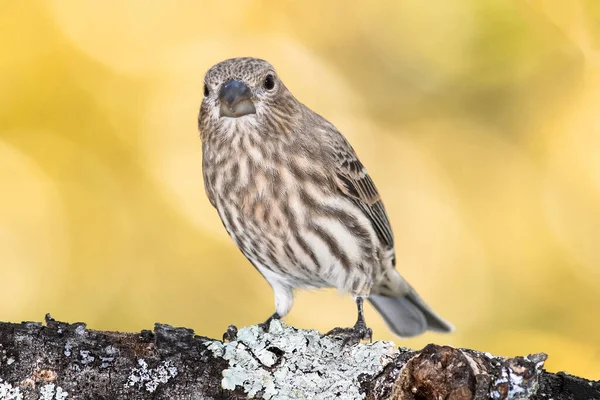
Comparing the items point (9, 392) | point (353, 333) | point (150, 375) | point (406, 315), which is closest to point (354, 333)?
point (353, 333)

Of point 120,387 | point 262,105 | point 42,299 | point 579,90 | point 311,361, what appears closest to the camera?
point 120,387

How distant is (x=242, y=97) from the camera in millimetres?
4770

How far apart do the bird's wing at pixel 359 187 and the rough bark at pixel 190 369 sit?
5.74ft

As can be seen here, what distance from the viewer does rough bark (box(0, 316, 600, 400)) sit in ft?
A: 11.2

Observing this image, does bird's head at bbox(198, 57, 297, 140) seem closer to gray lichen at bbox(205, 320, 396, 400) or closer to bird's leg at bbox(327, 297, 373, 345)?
bird's leg at bbox(327, 297, 373, 345)

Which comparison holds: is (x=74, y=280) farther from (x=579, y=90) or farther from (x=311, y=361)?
(x=579, y=90)

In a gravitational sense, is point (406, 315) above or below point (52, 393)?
above

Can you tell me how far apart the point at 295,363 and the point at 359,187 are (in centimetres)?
199

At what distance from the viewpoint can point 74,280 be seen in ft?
19.3

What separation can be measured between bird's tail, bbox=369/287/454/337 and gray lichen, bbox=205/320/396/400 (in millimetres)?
2674

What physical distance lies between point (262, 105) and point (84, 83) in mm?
1769

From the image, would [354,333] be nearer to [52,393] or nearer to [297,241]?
[297,241]

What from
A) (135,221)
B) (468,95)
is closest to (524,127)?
(468,95)

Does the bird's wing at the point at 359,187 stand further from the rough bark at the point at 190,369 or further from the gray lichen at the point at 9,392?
the gray lichen at the point at 9,392
